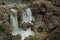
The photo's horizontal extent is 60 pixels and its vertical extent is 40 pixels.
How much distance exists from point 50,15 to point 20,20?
4020 millimetres

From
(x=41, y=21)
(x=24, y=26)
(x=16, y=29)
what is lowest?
(x=16, y=29)

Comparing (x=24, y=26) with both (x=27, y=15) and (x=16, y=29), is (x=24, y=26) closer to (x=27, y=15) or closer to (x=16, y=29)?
(x=16, y=29)

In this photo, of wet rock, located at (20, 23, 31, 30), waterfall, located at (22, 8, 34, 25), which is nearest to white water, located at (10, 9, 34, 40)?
wet rock, located at (20, 23, 31, 30)

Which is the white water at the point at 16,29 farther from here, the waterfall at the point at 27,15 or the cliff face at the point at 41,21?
the waterfall at the point at 27,15

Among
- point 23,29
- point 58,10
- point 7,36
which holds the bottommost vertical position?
point 23,29

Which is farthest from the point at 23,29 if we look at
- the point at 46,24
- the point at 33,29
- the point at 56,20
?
the point at 56,20

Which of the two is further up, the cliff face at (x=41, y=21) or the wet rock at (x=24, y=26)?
the cliff face at (x=41, y=21)

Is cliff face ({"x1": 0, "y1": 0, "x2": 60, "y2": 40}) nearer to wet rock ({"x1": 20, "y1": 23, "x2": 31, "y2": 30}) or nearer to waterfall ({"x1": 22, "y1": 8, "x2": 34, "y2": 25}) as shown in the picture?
wet rock ({"x1": 20, "y1": 23, "x2": 31, "y2": 30})

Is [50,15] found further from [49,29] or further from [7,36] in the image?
[7,36]

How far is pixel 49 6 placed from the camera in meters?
21.4

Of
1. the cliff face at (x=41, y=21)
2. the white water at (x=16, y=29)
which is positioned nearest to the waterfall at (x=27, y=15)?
the cliff face at (x=41, y=21)

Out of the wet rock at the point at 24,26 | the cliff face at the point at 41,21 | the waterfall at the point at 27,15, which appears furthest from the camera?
the waterfall at the point at 27,15

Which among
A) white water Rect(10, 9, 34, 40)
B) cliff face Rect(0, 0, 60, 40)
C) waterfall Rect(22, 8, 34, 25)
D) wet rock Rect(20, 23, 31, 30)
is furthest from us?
waterfall Rect(22, 8, 34, 25)

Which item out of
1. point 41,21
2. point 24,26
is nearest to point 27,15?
point 41,21
